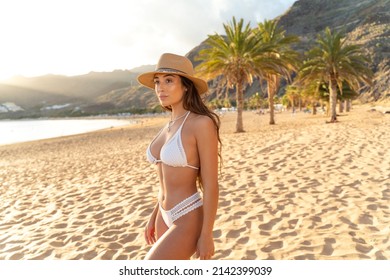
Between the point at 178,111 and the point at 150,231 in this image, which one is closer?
the point at 178,111

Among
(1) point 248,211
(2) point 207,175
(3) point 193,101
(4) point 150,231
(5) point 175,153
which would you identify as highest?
(3) point 193,101

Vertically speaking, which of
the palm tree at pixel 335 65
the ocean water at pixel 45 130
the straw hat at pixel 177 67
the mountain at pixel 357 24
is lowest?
the ocean water at pixel 45 130

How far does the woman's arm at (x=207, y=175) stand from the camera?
176cm

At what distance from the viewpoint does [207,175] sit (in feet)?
5.82

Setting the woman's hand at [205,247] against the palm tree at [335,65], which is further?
the palm tree at [335,65]

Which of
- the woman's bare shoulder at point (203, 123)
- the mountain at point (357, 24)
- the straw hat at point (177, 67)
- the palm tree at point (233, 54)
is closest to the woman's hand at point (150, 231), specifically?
the woman's bare shoulder at point (203, 123)

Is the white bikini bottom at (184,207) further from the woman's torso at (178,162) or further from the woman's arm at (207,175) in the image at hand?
the woman's arm at (207,175)

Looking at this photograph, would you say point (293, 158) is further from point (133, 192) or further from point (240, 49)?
point (240, 49)

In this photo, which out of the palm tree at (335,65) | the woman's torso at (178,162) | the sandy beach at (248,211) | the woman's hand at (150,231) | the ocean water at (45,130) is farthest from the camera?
the ocean water at (45,130)

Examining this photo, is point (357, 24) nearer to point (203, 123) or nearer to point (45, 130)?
point (45, 130)

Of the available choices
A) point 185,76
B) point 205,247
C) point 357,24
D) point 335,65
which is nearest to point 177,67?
Result: point 185,76

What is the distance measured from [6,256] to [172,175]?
3461 mm

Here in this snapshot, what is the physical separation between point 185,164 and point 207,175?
0.60 ft

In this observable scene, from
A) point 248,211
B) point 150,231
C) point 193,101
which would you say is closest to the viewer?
point 193,101
